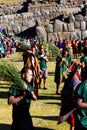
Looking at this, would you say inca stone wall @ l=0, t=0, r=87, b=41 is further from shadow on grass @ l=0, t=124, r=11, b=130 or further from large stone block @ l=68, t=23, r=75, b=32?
shadow on grass @ l=0, t=124, r=11, b=130

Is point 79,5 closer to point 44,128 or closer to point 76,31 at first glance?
point 76,31

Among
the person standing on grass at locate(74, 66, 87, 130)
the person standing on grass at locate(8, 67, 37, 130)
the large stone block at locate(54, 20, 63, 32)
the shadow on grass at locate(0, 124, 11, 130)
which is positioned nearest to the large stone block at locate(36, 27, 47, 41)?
the large stone block at locate(54, 20, 63, 32)

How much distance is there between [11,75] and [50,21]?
37.9 m

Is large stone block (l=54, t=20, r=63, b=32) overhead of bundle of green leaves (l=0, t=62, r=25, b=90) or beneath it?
beneath

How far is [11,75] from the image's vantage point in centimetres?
1039

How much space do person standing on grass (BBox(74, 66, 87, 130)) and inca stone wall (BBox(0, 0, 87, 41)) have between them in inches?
1315

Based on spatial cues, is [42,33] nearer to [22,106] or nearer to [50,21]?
[50,21]

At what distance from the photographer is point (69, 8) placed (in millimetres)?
52938

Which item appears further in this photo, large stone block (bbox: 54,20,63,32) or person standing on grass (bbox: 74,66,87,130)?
large stone block (bbox: 54,20,63,32)

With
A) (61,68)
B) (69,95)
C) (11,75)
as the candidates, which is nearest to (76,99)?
(69,95)

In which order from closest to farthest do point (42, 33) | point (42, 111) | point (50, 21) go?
point (42, 111) → point (42, 33) → point (50, 21)

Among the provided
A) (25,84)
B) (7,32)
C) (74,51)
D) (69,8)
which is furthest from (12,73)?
A: (69,8)

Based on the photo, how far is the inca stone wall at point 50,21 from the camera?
42062 mm

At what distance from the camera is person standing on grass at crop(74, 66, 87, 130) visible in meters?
8.27
